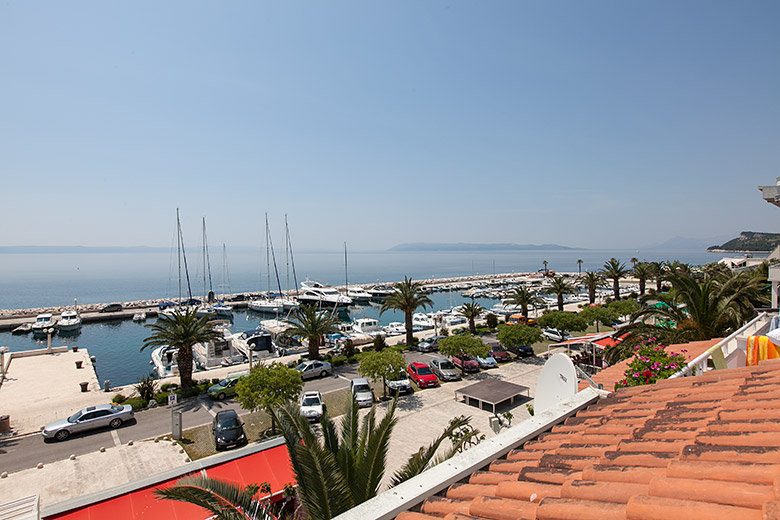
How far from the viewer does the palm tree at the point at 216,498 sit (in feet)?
18.9

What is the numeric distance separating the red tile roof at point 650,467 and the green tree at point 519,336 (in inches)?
838

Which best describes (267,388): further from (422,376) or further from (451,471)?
(451,471)

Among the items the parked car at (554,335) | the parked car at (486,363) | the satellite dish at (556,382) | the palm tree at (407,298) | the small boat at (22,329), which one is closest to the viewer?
the satellite dish at (556,382)

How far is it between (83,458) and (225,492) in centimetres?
1227

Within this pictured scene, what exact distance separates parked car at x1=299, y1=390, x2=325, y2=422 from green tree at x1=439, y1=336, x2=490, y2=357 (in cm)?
839

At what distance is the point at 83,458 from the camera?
14094 mm

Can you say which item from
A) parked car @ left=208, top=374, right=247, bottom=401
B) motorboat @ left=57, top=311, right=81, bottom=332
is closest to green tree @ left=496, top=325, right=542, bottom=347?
parked car @ left=208, top=374, right=247, bottom=401

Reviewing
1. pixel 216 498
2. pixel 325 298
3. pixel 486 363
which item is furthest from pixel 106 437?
pixel 325 298

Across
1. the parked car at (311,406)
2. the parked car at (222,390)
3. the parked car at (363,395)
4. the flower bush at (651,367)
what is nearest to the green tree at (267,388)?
the parked car at (311,406)

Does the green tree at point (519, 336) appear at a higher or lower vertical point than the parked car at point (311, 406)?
higher

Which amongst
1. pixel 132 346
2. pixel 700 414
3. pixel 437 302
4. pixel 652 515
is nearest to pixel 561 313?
pixel 700 414

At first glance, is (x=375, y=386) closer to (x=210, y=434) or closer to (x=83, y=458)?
(x=210, y=434)

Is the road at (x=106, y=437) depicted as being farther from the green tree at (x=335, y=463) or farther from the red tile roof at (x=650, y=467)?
the red tile roof at (x=650, y=467)

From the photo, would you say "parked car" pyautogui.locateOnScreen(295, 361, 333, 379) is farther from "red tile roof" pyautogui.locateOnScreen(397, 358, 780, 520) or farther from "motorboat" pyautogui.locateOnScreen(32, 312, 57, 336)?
"motorboat" pyautogui.locateOnScreen(32, 312, 57, 336)
